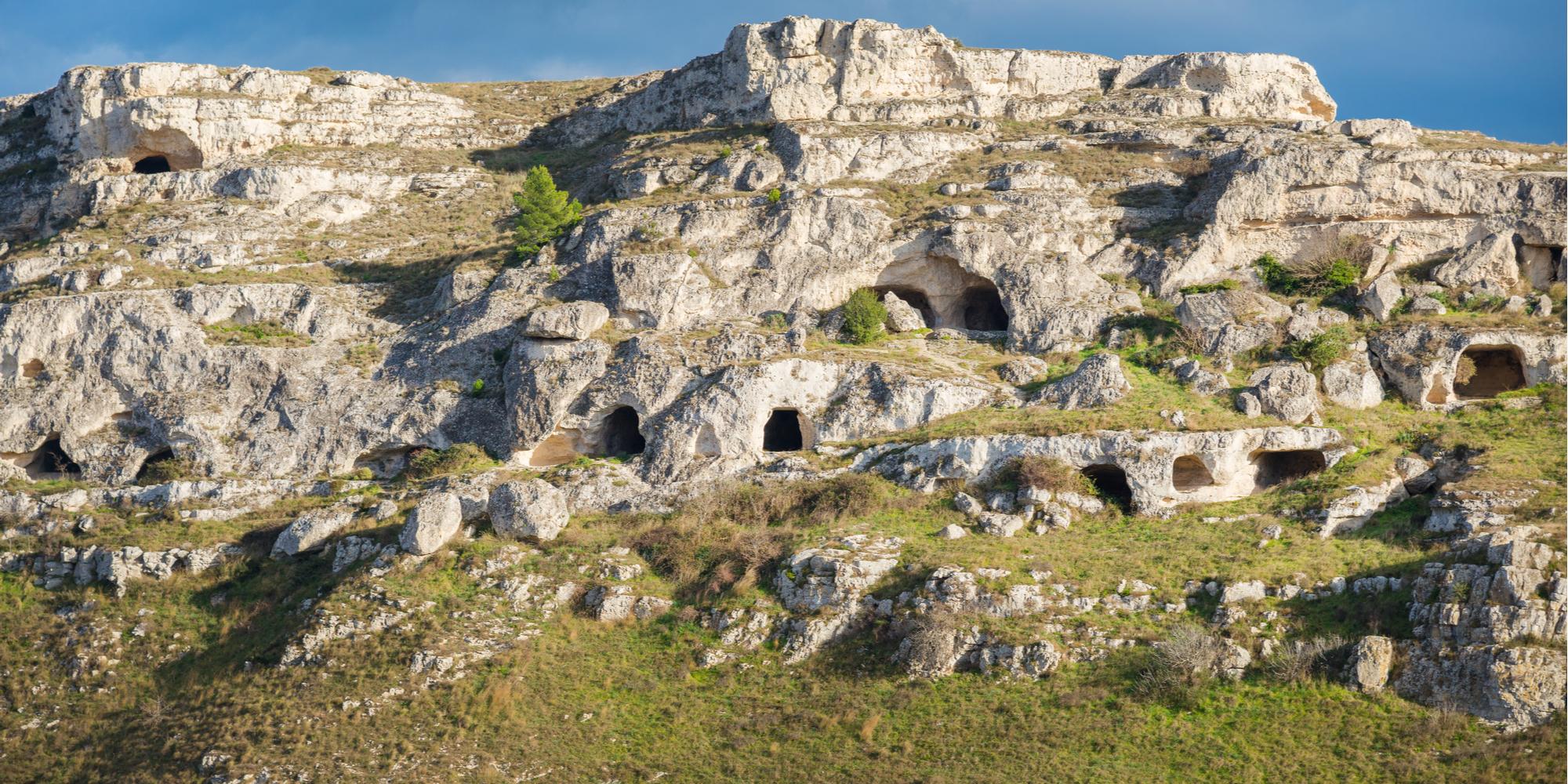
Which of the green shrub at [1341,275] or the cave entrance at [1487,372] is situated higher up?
the green shrub at [1341,275]

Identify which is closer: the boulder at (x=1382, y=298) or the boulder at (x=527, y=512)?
the boulder at (x=527, y=512)

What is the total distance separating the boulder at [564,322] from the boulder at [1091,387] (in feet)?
50.0

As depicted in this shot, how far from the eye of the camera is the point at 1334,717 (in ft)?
80.6

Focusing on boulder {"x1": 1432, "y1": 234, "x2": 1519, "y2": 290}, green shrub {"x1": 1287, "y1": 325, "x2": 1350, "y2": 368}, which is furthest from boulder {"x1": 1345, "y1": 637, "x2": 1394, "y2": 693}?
boulder {"x1": 1432, "y1": 234, "x2": 1519, "y2": 290}

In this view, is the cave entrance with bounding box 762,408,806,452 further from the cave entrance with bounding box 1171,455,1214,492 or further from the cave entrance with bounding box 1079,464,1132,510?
the cave entrance with bounding box 1171,455,1214,492

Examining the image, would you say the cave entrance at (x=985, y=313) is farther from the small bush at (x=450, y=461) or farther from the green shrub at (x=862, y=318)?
the small bush at (x=450, y=461)

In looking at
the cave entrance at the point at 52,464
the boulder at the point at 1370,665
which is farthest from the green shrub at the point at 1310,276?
the cave entrance at the point at 52,464

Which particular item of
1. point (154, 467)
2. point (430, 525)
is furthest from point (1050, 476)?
point (154, 467)

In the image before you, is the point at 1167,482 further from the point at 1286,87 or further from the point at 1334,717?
the point at 1286,87

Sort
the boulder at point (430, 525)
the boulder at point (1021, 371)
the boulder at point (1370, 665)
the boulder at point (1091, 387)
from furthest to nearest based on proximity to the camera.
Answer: the boulder at point (1021, 371)
the boulder at point (1091, 387)
the boulder at point (430, 525)
the boulder at point (1370, 665)

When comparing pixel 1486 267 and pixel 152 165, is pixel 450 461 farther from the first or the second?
pixel 1486 267

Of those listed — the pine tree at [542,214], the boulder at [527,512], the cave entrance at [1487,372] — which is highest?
the pine tree at [542,214]

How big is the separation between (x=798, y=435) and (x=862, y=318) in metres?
4.77

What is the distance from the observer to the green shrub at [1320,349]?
38906mm
